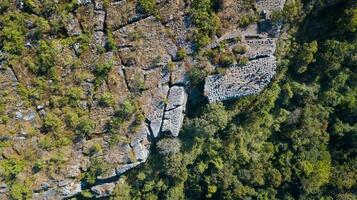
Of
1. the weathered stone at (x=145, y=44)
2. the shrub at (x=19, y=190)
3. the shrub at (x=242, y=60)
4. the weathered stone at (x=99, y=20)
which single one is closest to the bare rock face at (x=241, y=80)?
the shrub at (x=242, y=60)

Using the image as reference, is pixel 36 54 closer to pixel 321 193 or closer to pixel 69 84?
pixel 69 84

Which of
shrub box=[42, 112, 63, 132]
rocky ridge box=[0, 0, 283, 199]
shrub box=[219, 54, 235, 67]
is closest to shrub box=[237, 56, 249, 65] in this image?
rocky ridge box=[0, 0, 283, 199]

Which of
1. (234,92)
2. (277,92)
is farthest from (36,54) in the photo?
(277,92)

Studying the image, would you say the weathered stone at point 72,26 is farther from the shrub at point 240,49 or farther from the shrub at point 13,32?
the shrub at point 240,49

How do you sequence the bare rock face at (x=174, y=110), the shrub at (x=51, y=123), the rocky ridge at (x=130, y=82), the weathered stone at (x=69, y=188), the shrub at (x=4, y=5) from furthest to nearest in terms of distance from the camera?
1. the weathered stone at (x=69, y=188)
2. the bare rock face at (x=174, y=110)
3. the shrub at (x=51, y=123)
4. the rocky ridge at (x=130, y=82)
5. the shrub at (x=4, y=5)

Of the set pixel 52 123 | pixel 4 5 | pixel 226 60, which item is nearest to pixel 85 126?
pixel 52 123

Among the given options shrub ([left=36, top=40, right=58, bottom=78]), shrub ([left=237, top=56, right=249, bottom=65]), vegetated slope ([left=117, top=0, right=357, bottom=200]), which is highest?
shrub ([left=36, top=40, right=58, bottom=78])

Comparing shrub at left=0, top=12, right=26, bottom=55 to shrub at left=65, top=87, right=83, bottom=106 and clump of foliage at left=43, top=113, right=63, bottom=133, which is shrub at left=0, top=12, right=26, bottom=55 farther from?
clump of foliage at left=43, top=113, right=63, bottom=133

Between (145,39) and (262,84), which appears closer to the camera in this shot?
(145,39)

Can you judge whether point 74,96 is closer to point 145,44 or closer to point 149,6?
point 145,44
